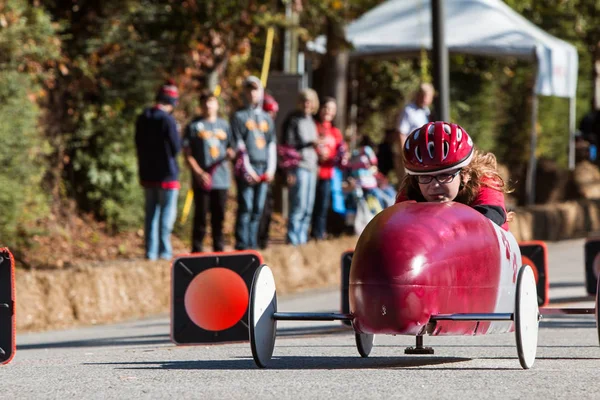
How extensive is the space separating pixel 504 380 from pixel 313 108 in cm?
1011

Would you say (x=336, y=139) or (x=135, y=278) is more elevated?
(x=336, y=139)

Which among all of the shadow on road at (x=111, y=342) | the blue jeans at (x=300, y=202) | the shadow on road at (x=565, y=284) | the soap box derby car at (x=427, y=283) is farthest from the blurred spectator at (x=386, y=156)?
the soap box derby car at (x=427, y=283)

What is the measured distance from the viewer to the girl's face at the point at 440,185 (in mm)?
8570

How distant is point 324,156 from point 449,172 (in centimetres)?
973

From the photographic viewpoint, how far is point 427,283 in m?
7.66

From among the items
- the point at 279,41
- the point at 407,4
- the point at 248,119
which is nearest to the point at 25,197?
the point at 248,119

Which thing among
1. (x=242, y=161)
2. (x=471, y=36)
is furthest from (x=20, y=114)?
(x=471, y=36)

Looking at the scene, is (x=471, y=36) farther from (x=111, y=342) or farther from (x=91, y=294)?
(x=111, y=342)

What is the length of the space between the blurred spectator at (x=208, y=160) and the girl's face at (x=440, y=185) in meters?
7.49

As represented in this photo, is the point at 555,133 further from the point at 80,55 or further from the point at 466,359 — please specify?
the point at 466,359

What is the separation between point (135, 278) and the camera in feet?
47.1

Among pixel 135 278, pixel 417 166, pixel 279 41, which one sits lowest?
pixel 135 278

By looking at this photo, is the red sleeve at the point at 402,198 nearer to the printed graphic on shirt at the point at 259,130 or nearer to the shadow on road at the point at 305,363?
the shadow on road at the point at 305,363

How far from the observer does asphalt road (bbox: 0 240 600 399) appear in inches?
275
